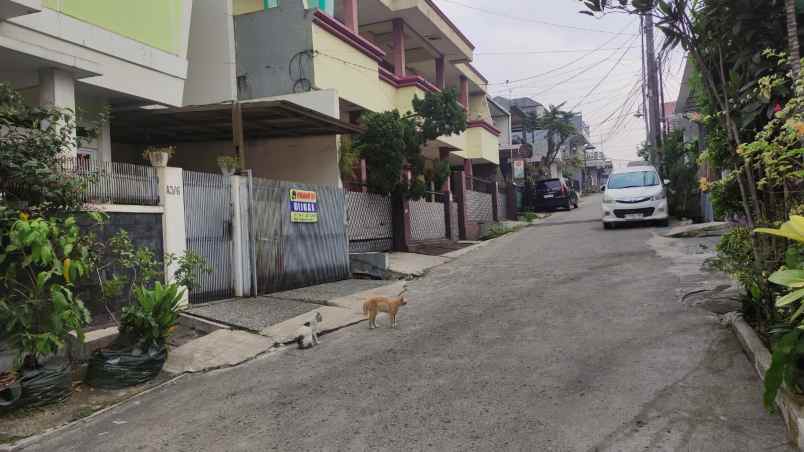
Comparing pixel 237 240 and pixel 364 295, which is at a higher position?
pixel 237 240

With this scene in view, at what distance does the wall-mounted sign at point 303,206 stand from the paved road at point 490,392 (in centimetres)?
353

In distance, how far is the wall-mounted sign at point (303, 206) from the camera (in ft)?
36.5

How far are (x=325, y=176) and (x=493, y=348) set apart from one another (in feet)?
25.9

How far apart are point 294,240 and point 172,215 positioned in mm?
2868

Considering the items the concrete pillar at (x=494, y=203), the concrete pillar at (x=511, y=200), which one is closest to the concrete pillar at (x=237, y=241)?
the concrete pillar at (x=494, y=203)

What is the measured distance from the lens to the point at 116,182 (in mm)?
7730

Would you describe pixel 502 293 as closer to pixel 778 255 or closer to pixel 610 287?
pixel 610 287

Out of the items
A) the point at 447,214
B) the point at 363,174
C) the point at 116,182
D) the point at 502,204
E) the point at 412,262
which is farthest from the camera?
the point at 502,204

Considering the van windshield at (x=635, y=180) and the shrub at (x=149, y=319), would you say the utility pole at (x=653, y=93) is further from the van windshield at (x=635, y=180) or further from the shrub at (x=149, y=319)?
the shrub at (x=149, y=319)

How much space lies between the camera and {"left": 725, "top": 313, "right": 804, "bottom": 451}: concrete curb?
3.64m

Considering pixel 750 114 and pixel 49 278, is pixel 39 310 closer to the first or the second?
pixel 49 278

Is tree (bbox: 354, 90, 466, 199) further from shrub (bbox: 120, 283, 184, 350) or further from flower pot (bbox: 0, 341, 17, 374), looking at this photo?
flower pot (bbox: 0, 341, 17, 374)

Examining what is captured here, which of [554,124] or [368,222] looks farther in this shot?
[554,124]

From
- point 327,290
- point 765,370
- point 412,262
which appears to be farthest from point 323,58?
point 765,370
